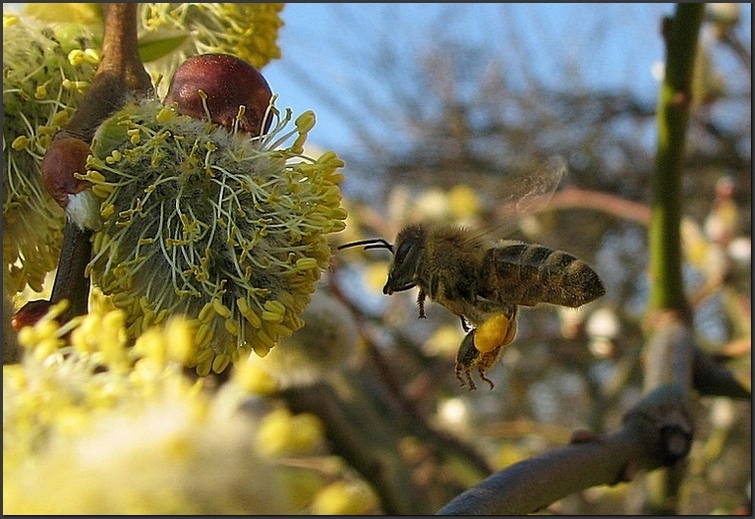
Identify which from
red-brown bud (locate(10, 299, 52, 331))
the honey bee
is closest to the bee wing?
the honey bee

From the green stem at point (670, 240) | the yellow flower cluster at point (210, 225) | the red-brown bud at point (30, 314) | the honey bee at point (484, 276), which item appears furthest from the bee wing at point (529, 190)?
the red-brown bud at point (30, 314)

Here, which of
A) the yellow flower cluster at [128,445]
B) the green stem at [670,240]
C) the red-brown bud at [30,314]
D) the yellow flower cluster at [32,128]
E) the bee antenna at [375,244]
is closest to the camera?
the yellow flower cluster at [128,445]

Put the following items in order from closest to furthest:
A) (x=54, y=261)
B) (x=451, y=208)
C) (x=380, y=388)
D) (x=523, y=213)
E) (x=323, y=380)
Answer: (x=54, y=261) < (x=523, y=213) < (x=323, y=380) < (x=380, y=388) < (x=451, y=208)

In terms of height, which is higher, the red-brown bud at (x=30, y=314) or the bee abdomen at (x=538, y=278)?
the bee abdomen at (x=538, y=278)

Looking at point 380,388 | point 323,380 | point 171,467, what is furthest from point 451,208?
point 171,467

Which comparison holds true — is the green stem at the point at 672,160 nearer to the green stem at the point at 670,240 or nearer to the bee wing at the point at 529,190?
the green stem at the point at 670,240

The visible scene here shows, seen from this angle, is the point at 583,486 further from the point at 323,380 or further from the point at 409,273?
the point at 323,380

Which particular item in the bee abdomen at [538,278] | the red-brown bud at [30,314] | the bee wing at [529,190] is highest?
the bee wing at [529,190]
